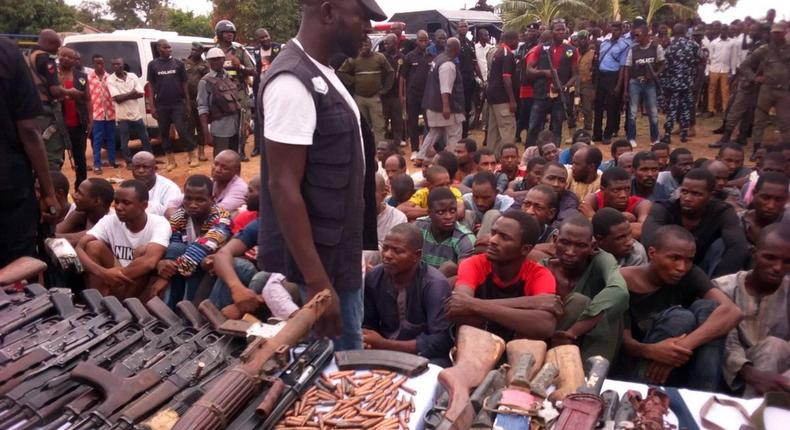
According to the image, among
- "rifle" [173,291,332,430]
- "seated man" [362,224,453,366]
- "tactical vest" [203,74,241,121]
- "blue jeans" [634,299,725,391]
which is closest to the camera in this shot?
"rifle" [173,291,332,430]

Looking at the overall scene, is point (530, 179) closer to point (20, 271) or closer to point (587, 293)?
point (587, 293)

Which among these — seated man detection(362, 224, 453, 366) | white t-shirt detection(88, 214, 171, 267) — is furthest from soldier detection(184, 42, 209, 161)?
seated man detection(362, 224, 453, 366)

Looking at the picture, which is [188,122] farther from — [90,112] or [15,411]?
[15,411]

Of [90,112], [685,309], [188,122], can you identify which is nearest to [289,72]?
[685,309]

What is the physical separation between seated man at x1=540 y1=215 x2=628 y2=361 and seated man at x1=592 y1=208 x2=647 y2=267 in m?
0.41

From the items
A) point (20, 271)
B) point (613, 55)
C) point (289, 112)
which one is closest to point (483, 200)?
point (289, 112)

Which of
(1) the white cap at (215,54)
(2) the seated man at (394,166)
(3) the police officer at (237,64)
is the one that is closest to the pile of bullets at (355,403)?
(2) the seated man at (394,166)

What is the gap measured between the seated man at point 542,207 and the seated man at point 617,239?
0.49m

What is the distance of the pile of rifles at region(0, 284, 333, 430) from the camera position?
188 centimetres

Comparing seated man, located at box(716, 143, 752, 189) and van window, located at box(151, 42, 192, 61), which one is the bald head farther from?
seated man, located at box(716, 143, 752, 189)

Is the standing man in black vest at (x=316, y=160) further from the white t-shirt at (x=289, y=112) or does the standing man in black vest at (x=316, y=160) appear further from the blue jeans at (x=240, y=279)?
the blue jeans at (x=240, y=279)

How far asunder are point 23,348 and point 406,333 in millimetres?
1761

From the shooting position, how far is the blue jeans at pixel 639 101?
944 cm

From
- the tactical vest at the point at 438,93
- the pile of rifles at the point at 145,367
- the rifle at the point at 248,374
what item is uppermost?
the tactical vest at the point at 438,93
